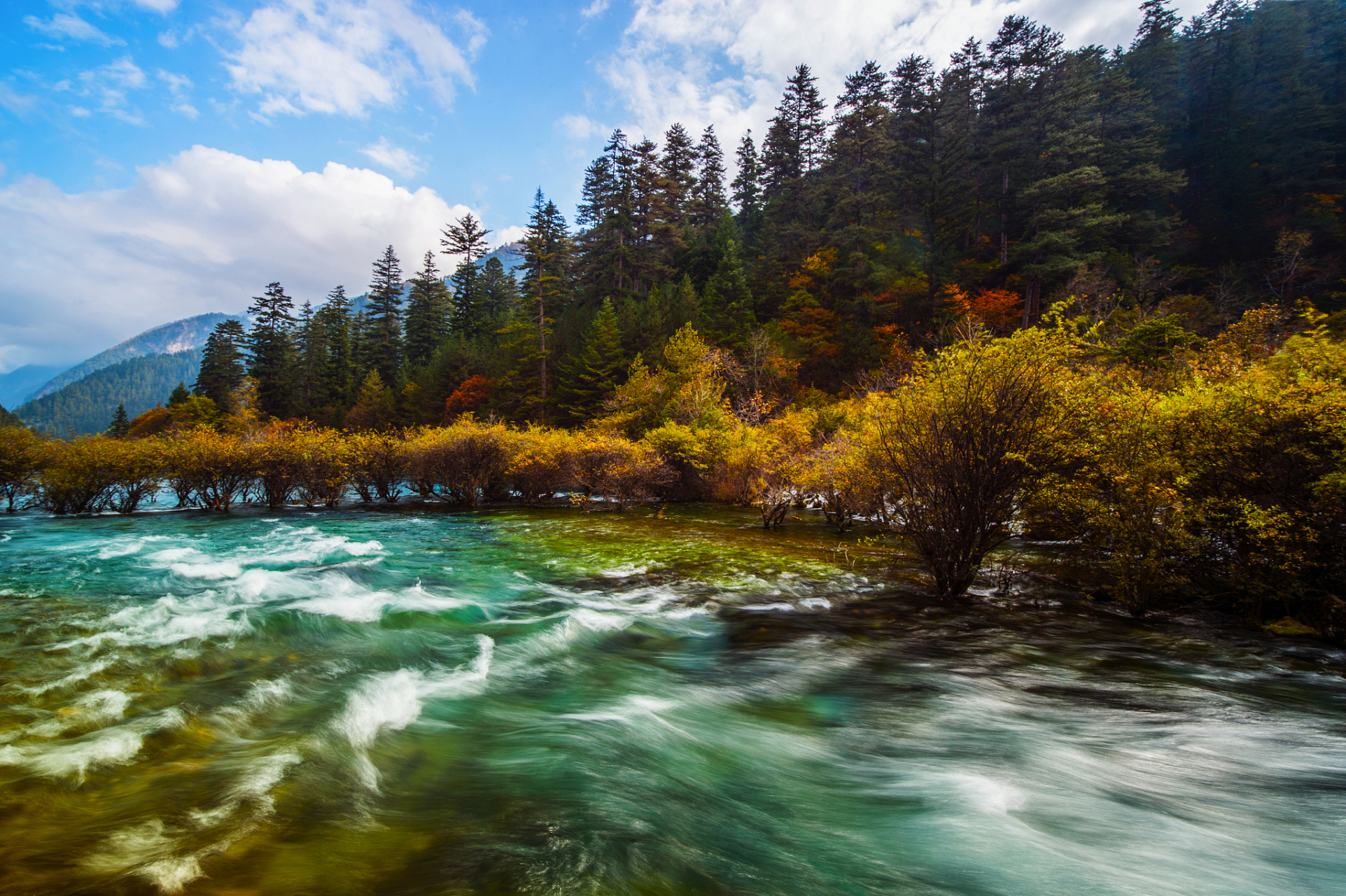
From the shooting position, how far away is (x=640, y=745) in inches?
168

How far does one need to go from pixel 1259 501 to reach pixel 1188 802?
484cm

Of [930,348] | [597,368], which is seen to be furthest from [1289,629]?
[597,368]

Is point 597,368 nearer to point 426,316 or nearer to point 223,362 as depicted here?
point 426,316

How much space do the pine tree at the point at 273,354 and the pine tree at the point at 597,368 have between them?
40.6 meters

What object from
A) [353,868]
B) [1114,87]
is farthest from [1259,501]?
[1114,87]

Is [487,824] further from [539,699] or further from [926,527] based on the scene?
[926,527]

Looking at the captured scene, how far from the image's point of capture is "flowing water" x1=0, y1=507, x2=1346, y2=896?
2.79 meters

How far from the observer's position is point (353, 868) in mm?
2588

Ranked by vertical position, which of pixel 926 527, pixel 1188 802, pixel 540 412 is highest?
pixel 540 412

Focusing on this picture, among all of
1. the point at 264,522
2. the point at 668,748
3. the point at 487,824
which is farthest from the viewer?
the point at 264,522

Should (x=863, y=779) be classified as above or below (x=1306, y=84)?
below

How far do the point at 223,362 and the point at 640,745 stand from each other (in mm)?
80966

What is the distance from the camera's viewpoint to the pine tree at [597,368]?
40.2 m

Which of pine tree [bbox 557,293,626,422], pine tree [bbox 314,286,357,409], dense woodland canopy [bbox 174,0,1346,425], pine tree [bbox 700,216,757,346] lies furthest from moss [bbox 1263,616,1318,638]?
pine tree [bbox 314,286,357,409]
